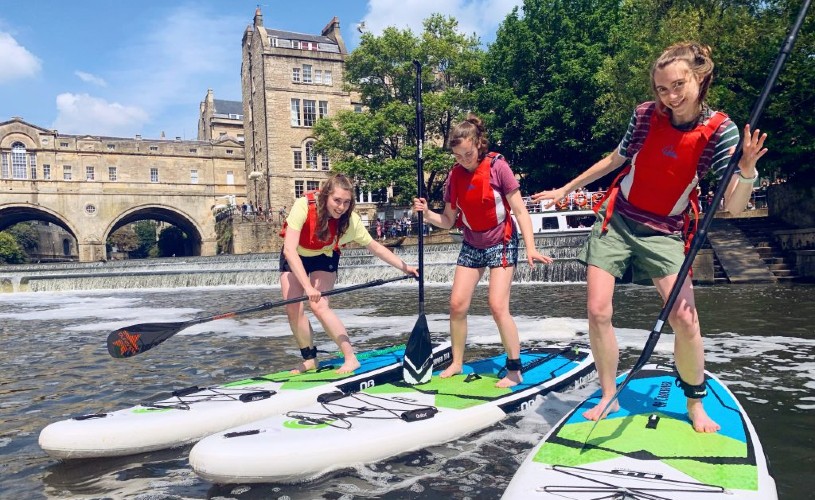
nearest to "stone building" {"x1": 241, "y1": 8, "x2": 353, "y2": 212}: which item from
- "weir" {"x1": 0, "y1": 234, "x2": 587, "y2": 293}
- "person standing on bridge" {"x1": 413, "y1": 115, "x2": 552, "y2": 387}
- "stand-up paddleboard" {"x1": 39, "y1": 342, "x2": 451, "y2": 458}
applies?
"weir" {"x1": 0, "y1": 234, "x2": 587, "y2": 293}

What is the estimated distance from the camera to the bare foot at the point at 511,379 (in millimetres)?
5160

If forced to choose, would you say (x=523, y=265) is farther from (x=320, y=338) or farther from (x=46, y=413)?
(x=46, y=413)

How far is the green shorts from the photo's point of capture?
12.8 ft

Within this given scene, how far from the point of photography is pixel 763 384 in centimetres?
567

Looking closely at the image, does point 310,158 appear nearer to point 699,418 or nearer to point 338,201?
point 338,201

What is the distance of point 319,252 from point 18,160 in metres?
58.8

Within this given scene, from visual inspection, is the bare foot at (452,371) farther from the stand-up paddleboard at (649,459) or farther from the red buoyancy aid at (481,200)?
the stand-up paddleboard at (649,459)

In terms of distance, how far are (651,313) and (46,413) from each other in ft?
31.6

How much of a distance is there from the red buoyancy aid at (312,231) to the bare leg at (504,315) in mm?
1650

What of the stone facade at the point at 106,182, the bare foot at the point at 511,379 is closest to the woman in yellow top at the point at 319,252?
the bare foot at the point at 511,379

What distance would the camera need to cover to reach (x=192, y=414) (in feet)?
14.8

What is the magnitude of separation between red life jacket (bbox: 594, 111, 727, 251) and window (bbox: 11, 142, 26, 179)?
60.8 metres

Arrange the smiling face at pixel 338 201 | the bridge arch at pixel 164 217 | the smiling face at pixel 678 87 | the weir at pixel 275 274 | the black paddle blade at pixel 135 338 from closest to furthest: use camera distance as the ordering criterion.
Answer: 1. the smiling face at pixel 678 87
2. the black paddle blade at pixel 135 338
3. the smiling face at pixel 338 201
4. the weir at pixel 275 274
5. the bridge arch at pixel 164 217

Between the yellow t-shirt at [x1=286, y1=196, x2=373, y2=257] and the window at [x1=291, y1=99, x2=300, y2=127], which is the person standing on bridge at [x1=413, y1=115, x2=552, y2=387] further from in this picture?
the window at [x1=291, y1=99, x2=300, y2=127]
